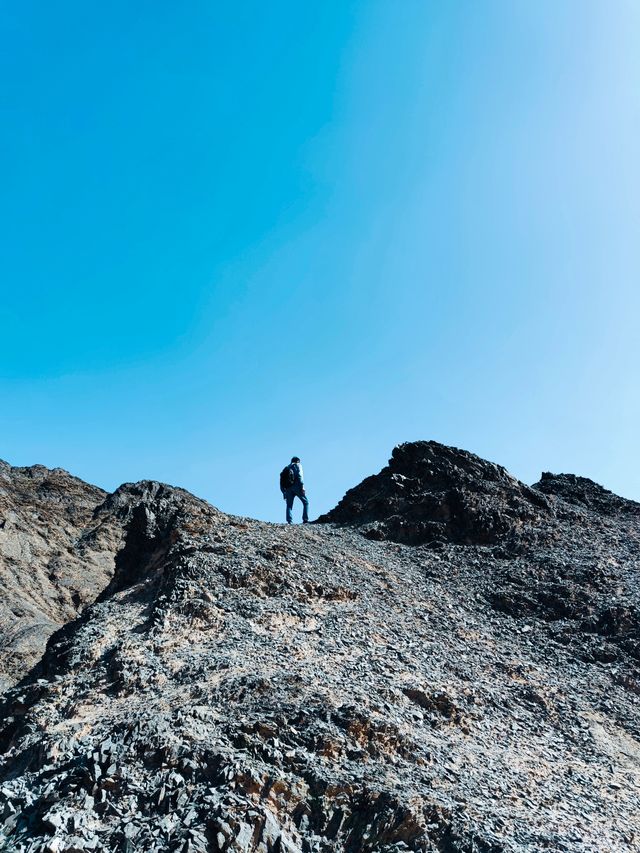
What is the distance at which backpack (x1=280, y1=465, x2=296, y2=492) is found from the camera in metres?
26.2

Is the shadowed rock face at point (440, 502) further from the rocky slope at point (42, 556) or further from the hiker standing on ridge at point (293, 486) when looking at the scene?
the rocky slope at point (42, 556)

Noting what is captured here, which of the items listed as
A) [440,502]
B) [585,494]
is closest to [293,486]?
[440,502]

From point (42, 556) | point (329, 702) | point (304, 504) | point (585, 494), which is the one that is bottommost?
point (329, 702)

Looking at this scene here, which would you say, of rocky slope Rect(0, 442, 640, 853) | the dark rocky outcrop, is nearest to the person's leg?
rocky slope Rect(0, 442, 640, 853)

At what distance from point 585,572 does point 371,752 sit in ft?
41.6

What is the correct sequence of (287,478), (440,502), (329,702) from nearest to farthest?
1. (329,702)
2. (440,502)
3. (287,478)

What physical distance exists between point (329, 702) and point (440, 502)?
14.4 metres

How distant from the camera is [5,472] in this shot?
41750 mm

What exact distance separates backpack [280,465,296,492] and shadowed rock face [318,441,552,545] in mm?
2208

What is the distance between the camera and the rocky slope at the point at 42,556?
26.1 m

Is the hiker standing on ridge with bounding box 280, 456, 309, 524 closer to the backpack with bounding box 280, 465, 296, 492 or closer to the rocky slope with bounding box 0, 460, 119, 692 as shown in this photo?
the backpack with bounding box 280, 465, 296, 492

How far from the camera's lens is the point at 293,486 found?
26.4 m

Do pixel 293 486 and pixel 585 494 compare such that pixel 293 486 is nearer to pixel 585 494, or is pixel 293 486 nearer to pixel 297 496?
pixel 297 496

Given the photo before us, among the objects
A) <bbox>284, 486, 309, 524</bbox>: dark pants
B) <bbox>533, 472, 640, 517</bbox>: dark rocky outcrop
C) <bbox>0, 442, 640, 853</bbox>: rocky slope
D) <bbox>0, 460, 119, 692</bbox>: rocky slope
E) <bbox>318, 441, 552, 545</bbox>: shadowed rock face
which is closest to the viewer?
<bbox>0, 442, 640, 853</bbox>: rocky slope
